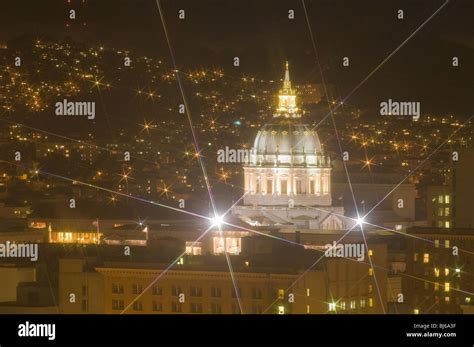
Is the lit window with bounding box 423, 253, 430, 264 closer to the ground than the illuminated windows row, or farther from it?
farther from it

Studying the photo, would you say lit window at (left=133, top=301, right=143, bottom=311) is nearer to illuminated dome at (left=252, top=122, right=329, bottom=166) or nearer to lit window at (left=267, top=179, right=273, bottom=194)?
illuminated dome at (left=252, top=122, right=329, bottom=166)

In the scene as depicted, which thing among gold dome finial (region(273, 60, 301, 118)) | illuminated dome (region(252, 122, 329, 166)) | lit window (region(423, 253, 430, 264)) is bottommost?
lit window (region(423, 253, 430, 264))

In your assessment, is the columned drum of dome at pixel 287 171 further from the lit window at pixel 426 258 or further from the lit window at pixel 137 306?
the lit window at pixel 137 306

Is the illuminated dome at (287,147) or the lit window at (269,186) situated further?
the lit window at (269,186)

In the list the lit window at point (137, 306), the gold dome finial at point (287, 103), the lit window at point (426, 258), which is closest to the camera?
the lit window at point (137, 306)
